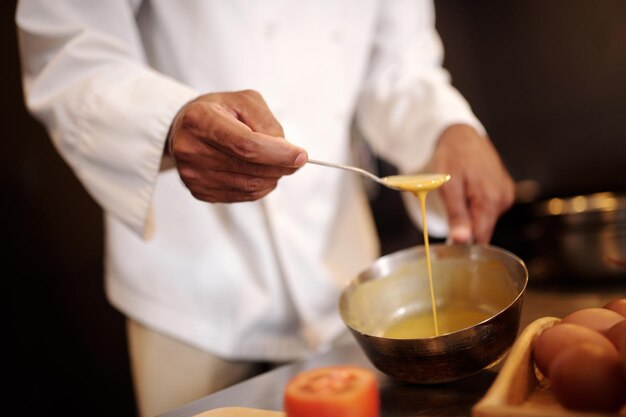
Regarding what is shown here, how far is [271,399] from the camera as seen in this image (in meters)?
0.87

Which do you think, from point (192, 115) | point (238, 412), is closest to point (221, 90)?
point (192, 115)

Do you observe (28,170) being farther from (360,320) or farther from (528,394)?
(528,394)

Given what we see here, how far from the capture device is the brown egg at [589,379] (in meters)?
0.62

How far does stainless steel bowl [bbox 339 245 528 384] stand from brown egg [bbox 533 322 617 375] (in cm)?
6

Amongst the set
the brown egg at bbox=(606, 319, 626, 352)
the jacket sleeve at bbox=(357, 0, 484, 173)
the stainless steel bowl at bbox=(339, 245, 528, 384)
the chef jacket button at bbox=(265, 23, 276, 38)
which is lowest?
the stainless steel bowl at bbox=(339, 245, 528, 384)

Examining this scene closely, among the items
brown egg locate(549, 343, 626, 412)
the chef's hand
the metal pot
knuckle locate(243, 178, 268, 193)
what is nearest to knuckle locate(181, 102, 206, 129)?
the chef's hand

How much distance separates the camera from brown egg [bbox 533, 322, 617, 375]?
693mm

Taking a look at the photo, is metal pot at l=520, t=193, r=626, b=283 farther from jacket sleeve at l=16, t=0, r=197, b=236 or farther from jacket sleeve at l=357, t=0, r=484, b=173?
jacket sleeve at l=16, t=0, r=197, b=236

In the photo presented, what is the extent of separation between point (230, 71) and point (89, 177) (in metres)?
0.33

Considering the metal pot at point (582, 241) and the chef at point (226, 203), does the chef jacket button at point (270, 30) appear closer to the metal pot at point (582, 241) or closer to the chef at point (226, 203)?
the chef at point (226, 203)

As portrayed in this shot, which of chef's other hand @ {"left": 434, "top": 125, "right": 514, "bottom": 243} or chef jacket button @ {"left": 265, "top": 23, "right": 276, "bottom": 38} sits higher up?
chef jacket button @ {"left": 265, "top": 23, "right": 276, "bottom": 38}

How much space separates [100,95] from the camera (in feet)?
3.31

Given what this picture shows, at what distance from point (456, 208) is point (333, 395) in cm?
60

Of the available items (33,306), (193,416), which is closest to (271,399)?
(193,416)
